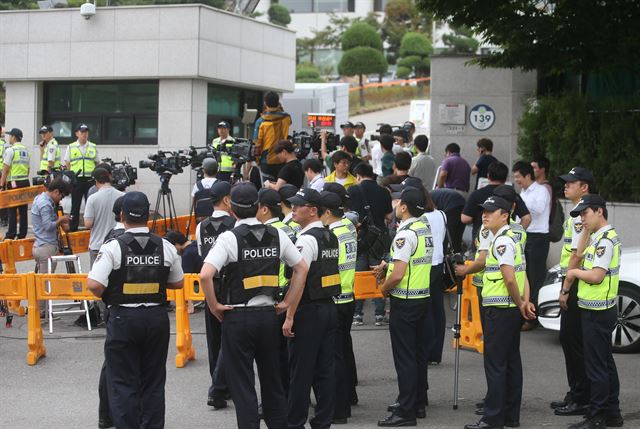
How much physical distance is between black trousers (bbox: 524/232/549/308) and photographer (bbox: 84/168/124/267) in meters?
5.00

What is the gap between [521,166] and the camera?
12227mm

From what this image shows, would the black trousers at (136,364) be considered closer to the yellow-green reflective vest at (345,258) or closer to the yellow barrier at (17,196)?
the yellow-green reflective vest at (345,258)

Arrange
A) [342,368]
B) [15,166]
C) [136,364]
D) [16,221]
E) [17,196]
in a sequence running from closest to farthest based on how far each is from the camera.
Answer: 1. [136,364]
2. [342,368]
3. [17,196]
4. [16,221]
5. [15,166]

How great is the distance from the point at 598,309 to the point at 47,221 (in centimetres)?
720

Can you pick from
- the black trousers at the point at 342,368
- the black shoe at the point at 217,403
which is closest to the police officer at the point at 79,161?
the black shoe at the point at 217,403

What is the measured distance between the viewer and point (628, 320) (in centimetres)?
1148

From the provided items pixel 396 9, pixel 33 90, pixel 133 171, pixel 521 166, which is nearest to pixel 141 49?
pixel 33 90

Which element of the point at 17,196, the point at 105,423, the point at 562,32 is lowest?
the point at 105,423

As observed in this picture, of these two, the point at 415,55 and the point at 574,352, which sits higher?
the point at 415,55

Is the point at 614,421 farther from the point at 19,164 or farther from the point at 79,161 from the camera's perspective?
the point at 19,164

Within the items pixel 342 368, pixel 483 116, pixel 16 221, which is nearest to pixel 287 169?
pixel 342 368

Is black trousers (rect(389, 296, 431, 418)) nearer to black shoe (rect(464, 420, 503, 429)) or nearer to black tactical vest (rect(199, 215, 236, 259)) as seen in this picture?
black shoe (rect(464, 420, 503, 429))

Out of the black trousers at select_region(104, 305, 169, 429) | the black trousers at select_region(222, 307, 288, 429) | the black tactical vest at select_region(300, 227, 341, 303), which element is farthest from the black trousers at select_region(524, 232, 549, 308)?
the black trousers at select_region(104, 305, 169, 429)

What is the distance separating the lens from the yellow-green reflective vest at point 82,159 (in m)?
19.1
